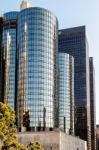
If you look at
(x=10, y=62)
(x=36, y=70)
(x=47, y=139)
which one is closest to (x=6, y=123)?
(x=47, y=139)

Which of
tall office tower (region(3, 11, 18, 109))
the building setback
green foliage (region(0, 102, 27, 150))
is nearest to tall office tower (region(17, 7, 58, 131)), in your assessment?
tall office tower (region(3, 11, 18, 109))

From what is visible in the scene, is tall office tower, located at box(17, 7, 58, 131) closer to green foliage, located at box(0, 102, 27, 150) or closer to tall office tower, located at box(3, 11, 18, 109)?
tall office tower, located at box(3, 11, 18, 109)

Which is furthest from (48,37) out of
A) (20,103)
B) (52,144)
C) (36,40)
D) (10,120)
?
(10,120)

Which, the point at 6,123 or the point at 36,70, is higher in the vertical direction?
the point at 36,70

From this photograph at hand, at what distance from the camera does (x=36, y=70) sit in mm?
175250

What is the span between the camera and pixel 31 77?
174 m

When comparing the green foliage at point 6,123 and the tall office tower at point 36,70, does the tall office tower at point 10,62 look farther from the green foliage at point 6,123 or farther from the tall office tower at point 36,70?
the green foliage at point 6,123

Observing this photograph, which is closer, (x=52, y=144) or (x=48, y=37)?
(x=52, y=144)

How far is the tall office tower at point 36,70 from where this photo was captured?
173 m

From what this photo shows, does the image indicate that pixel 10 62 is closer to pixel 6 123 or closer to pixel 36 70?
pixel 36 70

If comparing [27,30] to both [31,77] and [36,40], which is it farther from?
[31,77]

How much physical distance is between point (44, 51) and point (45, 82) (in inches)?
504

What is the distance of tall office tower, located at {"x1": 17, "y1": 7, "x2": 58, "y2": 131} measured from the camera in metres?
173

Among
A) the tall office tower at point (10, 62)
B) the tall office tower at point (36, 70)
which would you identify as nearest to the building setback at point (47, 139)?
the tall office tower at point (36, 70)
